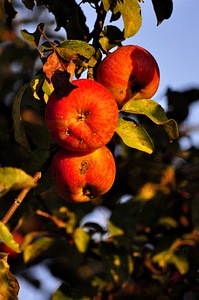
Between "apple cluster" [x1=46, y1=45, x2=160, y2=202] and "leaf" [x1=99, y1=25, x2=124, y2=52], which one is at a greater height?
"leaf" [x1=99, y1=25, x2=124, y2=52]

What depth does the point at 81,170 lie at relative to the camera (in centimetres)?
136

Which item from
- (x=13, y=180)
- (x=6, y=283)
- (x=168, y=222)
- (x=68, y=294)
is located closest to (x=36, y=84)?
(x=13, y=180)

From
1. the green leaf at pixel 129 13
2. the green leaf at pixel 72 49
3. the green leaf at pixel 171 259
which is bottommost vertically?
the green leaf at pixel 171 259

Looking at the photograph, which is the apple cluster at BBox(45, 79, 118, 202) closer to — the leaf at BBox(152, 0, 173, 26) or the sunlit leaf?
the leaf at BBox(152, 0, 173, 26)

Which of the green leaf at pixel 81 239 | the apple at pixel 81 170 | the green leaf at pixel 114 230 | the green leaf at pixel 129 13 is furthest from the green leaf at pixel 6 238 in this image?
the green leaf at pixel 114 230

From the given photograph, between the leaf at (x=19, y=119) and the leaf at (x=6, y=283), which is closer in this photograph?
the leaf at (x=6, y=283)

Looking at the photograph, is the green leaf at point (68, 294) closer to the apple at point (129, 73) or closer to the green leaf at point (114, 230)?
the green leaf at point (114, 230)

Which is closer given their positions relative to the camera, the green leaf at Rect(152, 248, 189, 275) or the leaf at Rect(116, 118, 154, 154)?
the leaf at Rect(116, 118, 154, 154)

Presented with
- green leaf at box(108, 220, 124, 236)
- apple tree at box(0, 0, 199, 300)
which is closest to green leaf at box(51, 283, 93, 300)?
apple tree at box(0, 0, 199, 300)

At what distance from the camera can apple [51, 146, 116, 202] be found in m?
1.35

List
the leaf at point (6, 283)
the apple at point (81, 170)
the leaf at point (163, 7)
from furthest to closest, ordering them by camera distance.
Result: the leaf at point (163, 7), the apple at point (81, 170), the leaf at point (6, 283)

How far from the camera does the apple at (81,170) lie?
1348mm

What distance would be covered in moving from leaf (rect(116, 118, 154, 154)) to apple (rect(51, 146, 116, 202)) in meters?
0.05

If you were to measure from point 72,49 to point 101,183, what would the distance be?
0.28m
